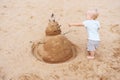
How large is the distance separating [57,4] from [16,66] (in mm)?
2475

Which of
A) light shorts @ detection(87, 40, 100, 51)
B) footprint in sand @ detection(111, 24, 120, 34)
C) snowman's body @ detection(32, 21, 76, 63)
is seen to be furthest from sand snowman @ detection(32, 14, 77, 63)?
footprint in sand @ detection(111, 24, 120, 34)

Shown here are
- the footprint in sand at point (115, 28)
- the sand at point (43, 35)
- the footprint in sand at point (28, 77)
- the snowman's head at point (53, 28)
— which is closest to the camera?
the footprint in sand at point (28, 77)

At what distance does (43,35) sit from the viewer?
4.85m

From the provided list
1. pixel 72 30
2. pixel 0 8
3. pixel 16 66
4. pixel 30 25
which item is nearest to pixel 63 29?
pixel 72 30

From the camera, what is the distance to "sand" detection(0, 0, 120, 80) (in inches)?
153

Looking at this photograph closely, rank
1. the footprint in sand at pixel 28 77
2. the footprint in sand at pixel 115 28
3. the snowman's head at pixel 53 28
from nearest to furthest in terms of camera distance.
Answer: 1. the footprint in sand at pixel 28 77
2. the snowman's head at pixel 53 28
3. the footprint in sand at pixel 115 28

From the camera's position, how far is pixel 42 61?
13.6 feet

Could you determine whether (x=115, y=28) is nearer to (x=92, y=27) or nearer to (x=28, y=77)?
(x=92, y=27)

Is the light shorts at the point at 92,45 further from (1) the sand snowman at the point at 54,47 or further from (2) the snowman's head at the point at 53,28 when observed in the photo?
(2) the snowman's head at the point at 53,28

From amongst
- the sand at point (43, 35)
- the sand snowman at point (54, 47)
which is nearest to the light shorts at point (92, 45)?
the sand at point (43, 35)

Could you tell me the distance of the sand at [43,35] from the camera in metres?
3.90

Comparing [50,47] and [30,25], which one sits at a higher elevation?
[30,25]

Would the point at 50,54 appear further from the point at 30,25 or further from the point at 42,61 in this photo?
the point at 30,25

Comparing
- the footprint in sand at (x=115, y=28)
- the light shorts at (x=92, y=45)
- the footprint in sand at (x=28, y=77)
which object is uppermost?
the footprint in sand at (x=115, y=28)
